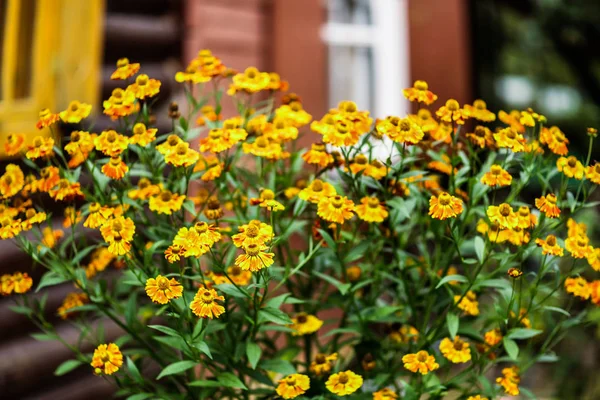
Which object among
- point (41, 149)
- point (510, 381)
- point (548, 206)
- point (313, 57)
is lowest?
point (510, 381)

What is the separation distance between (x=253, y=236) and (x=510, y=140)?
45 cm

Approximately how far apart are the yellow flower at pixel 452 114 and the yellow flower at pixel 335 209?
231mm

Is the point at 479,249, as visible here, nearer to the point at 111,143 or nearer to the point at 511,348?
the point at 511,348

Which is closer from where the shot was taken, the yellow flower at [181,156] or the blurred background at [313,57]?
the yellow flower at [181,156]

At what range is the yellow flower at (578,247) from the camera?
1195 mm

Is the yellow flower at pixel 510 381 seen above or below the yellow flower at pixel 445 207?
below

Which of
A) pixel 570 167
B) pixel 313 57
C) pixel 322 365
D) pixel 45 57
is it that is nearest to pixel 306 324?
pixel 322 365

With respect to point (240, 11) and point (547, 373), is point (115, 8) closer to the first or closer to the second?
point (240, 11)

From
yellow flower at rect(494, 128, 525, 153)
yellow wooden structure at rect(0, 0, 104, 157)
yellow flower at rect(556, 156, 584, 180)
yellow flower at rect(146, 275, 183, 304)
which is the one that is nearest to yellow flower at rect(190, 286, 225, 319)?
yellow flower at rect(146, 275, 183, 304)

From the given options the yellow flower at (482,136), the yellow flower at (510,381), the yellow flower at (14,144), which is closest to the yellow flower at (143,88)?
the yellow flower at (14,144)

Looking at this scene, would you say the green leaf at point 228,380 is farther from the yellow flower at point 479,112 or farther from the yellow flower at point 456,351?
the yellow flower at point 479,112

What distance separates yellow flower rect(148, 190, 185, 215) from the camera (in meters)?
1.21

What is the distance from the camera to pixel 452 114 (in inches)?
49.5

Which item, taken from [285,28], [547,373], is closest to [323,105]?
[285,28]
